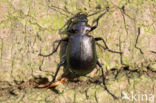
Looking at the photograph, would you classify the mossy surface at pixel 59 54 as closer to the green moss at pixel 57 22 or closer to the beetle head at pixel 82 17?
the green moss at pixel 57 22

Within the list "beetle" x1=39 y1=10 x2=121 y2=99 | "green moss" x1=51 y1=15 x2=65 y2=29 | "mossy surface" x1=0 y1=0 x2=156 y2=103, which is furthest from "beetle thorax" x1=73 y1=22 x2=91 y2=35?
"green moss" x1=51 y1=15 x2=65 y2=29

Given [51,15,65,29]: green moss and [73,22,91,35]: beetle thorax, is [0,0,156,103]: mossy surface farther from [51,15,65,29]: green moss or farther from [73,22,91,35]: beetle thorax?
[73,22,91,35]: beetle thorax

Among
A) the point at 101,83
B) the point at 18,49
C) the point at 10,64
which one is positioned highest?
the point at 18,49

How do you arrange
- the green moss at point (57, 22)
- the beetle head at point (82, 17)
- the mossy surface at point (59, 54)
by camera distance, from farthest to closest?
the beetle head at point (82, 17) → the green moss at point (57, 22) → the mossy surface at point (59, 54)

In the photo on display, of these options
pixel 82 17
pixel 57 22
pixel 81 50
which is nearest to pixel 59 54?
pixel 81 50

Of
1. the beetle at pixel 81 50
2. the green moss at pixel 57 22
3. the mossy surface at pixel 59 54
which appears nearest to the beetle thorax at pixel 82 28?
the beetle at pixel 81 50

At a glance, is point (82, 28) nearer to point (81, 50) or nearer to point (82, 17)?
point (82, 17)

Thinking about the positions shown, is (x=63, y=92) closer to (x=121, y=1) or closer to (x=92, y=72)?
(x=92, y=72)

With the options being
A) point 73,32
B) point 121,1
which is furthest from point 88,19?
point 121,1

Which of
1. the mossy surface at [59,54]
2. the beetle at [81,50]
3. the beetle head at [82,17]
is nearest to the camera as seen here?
the mossy surface at [59,54]
